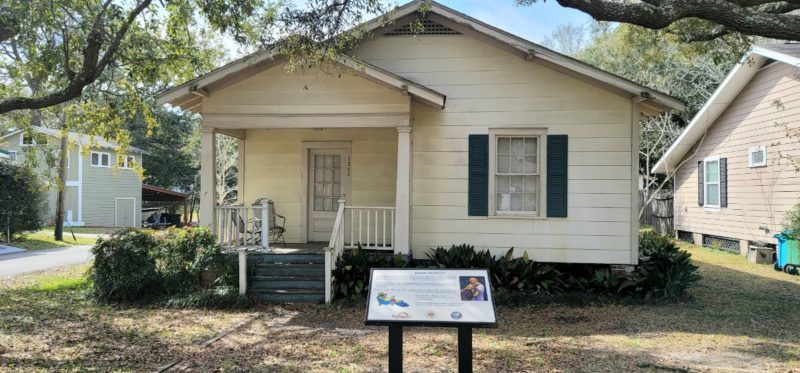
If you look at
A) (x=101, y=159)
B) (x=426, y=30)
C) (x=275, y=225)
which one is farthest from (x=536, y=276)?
(x=101, y=159)

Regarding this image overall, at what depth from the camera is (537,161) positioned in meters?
9.06

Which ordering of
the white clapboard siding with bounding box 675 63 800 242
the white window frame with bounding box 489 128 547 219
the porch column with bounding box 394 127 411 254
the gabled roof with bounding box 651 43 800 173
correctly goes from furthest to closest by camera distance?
the white clapboard siding with bounding box 675 63 800 242
the gabled roof with bounding box 651 43 800 173
the white window frame with bounding box 489 128 547 219
the porch column with bounding box 394 127 411 254

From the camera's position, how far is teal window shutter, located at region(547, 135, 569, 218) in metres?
8.88

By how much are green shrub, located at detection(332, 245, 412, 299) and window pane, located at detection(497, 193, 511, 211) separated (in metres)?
1.95

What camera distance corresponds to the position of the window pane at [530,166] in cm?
909

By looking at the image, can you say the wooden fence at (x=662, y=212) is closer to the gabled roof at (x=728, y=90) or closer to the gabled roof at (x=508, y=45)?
the gabled roof at (x=728, y=90)

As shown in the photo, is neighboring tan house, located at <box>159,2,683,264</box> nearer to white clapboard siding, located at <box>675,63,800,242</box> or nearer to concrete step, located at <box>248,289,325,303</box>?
concrete step, located at <box>248,289,325,303</box>

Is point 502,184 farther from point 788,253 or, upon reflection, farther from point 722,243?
point 722,243

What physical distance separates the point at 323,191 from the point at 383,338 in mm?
4995

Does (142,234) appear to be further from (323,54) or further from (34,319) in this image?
(323,54)

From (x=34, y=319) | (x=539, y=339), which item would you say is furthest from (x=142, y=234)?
(x=539, y=339)

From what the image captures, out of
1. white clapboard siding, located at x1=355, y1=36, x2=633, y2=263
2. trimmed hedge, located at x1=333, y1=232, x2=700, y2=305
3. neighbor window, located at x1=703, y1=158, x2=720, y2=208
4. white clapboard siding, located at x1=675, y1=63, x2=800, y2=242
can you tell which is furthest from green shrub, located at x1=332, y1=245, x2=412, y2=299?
neighbor window, located at x1=703, y1=158, x2=720, y2=208

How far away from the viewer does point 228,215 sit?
29.3 ft

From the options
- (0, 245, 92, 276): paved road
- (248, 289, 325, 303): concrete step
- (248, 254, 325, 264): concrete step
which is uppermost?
(248, 254, 325, 264): concrete step
